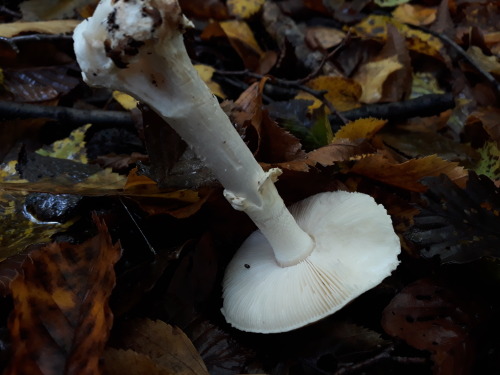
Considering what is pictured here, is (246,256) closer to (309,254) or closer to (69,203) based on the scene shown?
(309,254)

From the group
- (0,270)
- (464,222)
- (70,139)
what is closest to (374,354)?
(464,222)

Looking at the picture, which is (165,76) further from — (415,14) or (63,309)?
(415,14)

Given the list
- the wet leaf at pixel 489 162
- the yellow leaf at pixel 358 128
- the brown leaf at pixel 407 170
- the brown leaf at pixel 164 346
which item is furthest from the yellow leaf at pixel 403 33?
the brown leaf at pixel 164 346

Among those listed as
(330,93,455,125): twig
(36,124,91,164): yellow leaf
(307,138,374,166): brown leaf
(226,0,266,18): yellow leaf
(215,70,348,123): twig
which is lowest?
(330,93,455,125): twig

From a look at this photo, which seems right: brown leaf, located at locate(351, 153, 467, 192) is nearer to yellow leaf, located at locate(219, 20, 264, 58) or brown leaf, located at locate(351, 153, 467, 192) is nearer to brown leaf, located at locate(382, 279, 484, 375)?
brown leaf, located at locate(382, 279, 484, 375)

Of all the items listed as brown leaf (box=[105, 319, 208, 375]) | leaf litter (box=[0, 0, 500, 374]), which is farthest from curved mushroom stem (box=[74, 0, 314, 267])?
brown leaf (box=[105, 319, 208, 375])

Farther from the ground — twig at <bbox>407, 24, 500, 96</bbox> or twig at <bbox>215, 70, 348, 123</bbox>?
twig at <bbox>215, 70, 348, 123</bbox>

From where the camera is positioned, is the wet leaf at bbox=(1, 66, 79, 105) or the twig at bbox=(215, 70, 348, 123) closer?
the twig at bbox=(215, 70, 348, 123)
